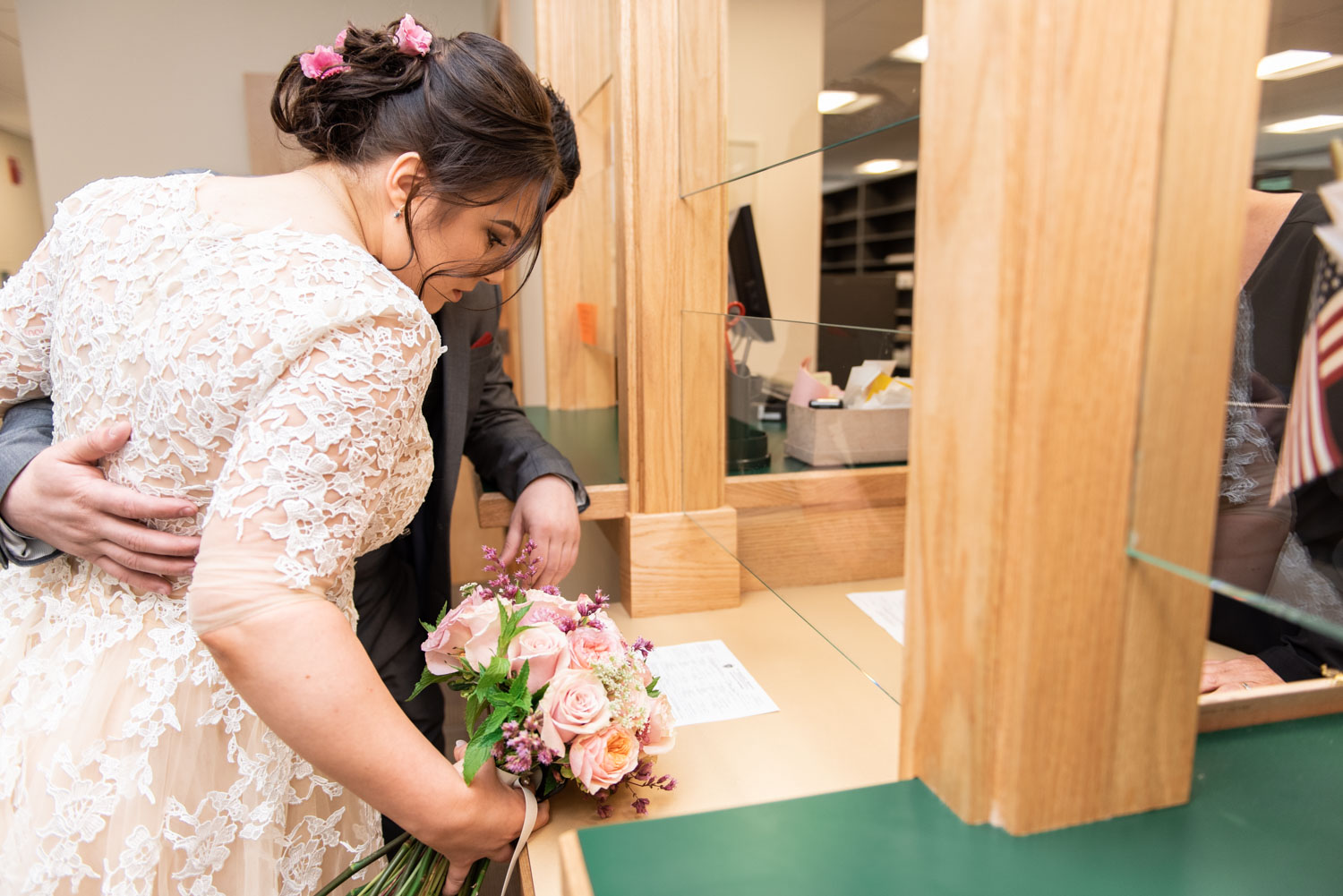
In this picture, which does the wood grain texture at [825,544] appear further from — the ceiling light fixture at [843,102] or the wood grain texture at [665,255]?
the ceiling light fixture at [843,102]

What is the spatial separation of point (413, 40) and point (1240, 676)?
114 cm

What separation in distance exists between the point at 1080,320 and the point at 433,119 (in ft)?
2.63

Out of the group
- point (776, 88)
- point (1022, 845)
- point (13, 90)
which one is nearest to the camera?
point (1022, 845)

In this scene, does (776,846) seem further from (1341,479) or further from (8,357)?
(8,357)

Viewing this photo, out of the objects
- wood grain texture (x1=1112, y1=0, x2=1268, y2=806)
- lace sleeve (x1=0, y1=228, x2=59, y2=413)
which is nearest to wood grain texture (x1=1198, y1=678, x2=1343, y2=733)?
wood grain texture (x1=1112, y1=0, x2=1268, y2=806)

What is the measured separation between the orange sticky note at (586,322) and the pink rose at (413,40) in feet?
3.13

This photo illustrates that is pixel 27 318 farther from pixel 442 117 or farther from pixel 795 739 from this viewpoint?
pixel 795 739

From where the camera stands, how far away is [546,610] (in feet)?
3.01

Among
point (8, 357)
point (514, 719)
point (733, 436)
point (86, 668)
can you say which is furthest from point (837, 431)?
point (8, 357)

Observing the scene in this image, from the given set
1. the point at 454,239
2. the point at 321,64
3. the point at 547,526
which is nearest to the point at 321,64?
the point at 321,64

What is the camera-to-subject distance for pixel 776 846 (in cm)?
56

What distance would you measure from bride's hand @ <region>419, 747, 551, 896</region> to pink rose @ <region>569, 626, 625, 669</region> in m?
0.14

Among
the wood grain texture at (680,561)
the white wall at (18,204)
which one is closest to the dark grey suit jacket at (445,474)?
the wood grain texture at (680,561)

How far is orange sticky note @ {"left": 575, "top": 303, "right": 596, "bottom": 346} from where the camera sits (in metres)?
2.01
